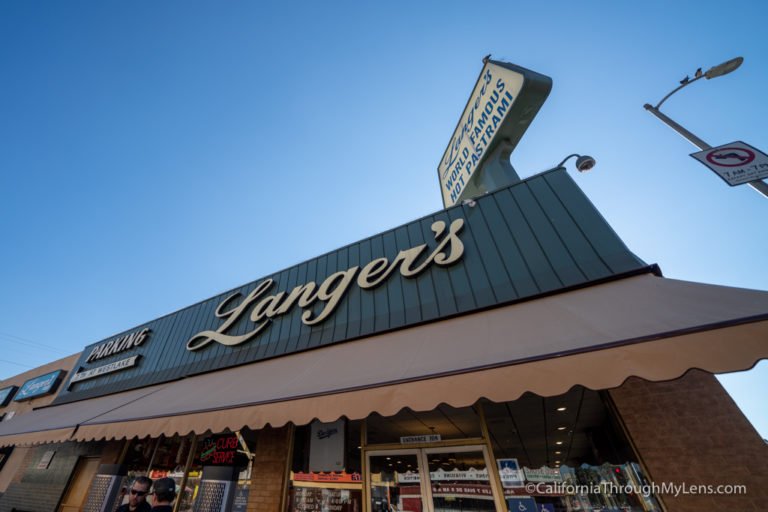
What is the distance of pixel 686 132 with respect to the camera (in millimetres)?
4625

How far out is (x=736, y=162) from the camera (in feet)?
11.7

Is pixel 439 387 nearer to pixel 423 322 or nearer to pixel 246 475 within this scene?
pixel 423 322

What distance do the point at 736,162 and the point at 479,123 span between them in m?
4.95

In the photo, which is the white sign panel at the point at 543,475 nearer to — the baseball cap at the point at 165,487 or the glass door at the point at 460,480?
the glass door at the point at 460,480

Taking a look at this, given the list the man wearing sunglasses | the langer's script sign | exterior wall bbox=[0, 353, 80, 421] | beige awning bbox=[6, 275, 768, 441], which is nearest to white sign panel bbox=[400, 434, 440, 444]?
beige awning bbox=[6, 275, 768, 441]

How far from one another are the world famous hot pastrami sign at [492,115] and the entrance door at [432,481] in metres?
→ 5.90

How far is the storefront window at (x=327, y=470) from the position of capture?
4402mm

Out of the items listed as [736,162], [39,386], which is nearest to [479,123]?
[736,162]

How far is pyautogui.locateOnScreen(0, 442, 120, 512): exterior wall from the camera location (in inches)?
296

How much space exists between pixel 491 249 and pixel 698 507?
3401 mm

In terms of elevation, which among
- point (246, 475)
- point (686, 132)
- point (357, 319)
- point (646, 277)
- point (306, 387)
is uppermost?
point (686, 132)

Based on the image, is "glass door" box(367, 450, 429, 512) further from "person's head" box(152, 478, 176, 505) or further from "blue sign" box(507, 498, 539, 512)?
"person's head" box(152, 478, 176, 505)

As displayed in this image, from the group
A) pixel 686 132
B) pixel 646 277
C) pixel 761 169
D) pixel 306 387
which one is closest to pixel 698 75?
pixel 686 132

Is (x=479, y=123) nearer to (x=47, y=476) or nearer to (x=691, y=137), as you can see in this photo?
(x=691, y=137)
